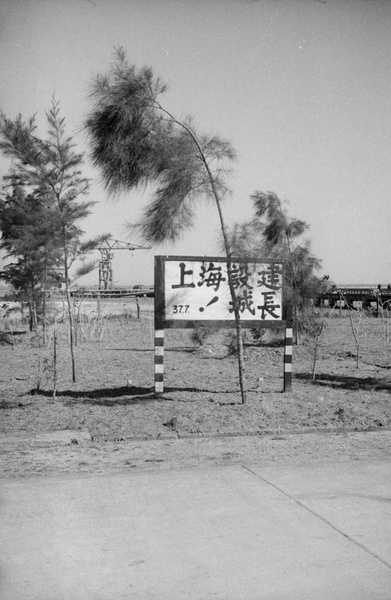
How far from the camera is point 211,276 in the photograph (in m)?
8.60

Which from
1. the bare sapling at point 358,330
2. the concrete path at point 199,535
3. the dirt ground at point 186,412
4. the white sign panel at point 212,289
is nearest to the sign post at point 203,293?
the white sign panel at point 212,289

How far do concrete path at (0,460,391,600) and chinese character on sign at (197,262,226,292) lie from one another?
3.70 metres

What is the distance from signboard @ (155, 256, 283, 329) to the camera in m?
8.46

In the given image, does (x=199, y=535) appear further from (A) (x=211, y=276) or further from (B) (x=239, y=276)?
(B) (x=239, y=276)

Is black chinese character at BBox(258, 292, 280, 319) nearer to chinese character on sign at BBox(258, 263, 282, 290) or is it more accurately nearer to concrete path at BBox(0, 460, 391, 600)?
chinese character on sign at BBox(258, 263, 282, 290)

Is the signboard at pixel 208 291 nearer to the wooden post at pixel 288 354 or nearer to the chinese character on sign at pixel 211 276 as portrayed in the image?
the chinese character on sign at pixel 211 276

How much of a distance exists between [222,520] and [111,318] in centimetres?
2014

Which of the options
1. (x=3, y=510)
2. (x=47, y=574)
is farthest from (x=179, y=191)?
Answer: (x=47, y=574)

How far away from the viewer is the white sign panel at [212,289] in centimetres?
852

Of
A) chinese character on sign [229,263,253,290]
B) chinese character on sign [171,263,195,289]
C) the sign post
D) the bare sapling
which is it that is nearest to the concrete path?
the sign post

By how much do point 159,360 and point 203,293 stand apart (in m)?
1.08

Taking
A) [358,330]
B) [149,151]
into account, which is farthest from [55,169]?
[358,330]

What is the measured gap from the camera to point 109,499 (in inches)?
177

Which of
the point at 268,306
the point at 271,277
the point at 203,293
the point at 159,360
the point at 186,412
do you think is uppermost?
the point at 271,277
